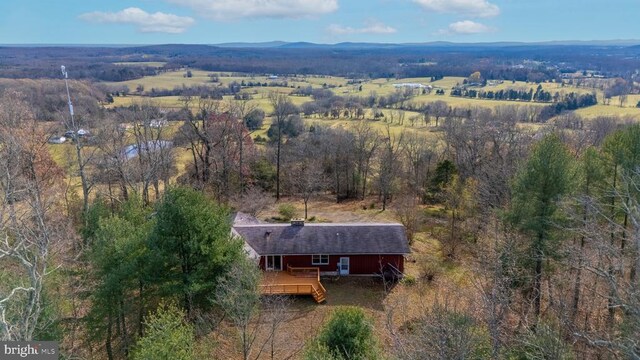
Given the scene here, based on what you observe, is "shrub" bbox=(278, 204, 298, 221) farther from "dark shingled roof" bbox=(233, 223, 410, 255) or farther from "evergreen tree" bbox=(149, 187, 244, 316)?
"evergreen tree" bbox=(149, 187, 244, 316)

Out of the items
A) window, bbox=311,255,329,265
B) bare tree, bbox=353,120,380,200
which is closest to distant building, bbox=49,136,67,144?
window, bbox=311,255,329,265

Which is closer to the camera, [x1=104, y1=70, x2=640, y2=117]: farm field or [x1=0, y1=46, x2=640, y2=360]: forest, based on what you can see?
[x1=0, y1=46, x2=640, y2=360]: forest

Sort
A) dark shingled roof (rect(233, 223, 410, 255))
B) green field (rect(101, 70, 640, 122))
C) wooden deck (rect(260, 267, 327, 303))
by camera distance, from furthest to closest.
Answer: green field (rect(101, 70, 640, 122)), dark shingled roof (rect(233, 223, 410, 255)), wooden deck (rect(260, 267, 327, 303))

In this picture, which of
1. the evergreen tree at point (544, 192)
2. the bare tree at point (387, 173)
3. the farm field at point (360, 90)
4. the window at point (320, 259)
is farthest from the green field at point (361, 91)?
the evergreen tree at point (544, 192)

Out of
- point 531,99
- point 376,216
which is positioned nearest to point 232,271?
point 376,216

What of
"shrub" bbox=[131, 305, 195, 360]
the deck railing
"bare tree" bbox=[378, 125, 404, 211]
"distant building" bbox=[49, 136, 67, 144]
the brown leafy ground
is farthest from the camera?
"bare tree" bbox=[378, 125, 404, 211]

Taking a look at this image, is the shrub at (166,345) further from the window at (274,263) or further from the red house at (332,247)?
the window at (274,263)

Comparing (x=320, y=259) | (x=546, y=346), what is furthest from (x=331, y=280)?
(x=546, y=346)
